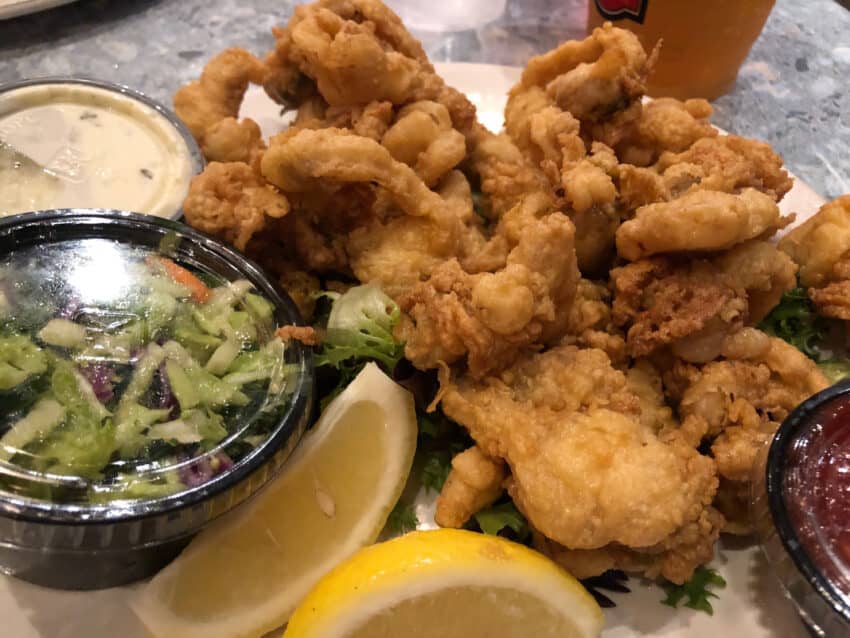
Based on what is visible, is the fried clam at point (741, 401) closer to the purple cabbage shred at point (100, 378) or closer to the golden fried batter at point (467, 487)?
the golden fried batter at point (467, 487)

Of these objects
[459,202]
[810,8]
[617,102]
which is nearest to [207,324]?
[459,202]

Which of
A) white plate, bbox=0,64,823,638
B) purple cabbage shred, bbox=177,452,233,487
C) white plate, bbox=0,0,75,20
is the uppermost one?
purple cabbage shred, bbox=177,452,233,487

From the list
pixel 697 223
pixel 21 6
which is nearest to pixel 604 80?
pixel 697 223

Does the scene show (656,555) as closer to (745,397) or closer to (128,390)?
(745,397)

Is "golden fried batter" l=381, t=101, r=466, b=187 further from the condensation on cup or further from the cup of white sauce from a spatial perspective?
the condensation on cup

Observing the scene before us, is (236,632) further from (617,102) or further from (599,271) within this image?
(617,102)

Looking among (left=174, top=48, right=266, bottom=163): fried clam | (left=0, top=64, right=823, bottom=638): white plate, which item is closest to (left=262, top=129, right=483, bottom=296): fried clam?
(left=174, top=48, right=266, bottom=163): fried clam
